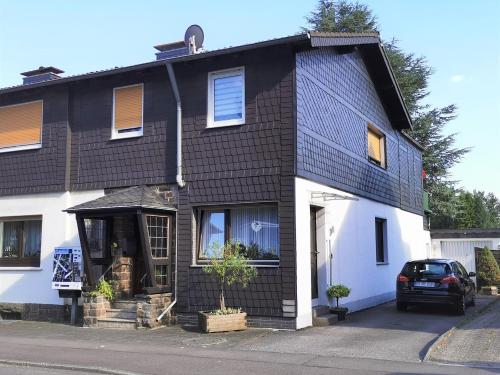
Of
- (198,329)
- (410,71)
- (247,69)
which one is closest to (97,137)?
(247,69)

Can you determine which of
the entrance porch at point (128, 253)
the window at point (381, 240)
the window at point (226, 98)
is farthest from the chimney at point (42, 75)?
the window at point (381, 240)

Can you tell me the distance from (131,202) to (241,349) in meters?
4.47

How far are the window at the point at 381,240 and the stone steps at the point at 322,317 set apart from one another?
5.66 meters

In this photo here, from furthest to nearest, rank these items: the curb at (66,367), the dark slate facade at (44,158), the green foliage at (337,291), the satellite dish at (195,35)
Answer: the dark slate facade at (44,158)
the satellite dish at (195,35)
the green foliage at (337,291)
the curb at (66,367)

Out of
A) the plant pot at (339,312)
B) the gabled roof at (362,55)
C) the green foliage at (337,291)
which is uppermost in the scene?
the gabled roof at (362,55)

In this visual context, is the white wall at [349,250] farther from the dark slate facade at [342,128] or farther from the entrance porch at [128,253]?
the entrance porch at [128,253]

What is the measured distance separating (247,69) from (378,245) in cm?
863

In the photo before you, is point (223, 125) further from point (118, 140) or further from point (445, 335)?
point (445, 335)

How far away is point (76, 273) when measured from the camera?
14055mm

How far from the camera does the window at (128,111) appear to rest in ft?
48.2

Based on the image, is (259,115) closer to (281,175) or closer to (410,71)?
(281,175)

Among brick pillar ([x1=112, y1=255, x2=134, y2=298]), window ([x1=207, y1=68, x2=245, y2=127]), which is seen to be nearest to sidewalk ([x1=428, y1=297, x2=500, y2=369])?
window ([x1=207, y1=68, x2=245, y2=127])

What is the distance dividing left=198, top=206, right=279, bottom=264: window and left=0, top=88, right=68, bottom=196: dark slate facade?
4435mm

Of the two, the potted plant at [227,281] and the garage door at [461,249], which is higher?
the garage door at [461,249]
